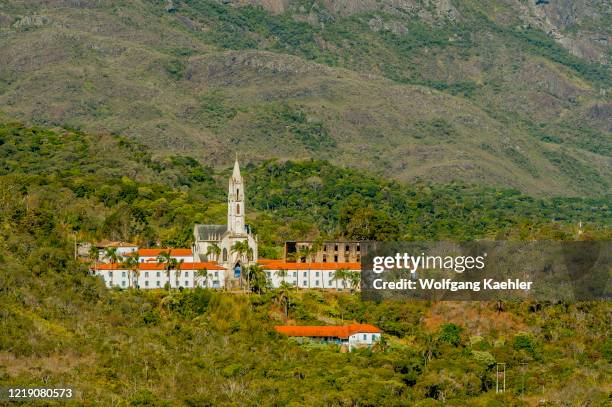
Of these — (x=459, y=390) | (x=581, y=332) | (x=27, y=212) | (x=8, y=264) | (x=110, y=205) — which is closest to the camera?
(x=459, y=390)

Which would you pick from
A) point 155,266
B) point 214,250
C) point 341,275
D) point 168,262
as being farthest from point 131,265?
point 341,275

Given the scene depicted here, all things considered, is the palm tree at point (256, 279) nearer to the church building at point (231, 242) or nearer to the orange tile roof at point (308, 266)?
the church building at point (231, 242)

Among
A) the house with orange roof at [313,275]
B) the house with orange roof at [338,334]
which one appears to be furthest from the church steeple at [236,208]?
the house with orange roof at [338,334]

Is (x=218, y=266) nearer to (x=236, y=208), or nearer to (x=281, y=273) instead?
(x=281, y=273)

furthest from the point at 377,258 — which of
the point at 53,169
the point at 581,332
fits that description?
the point at 53,169

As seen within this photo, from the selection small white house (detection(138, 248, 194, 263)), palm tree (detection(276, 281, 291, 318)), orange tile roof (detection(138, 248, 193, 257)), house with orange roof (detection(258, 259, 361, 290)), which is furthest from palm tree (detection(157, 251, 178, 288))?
palm tree (detection(276, 281, 291, 318))

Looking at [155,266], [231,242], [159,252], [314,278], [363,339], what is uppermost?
[231,242]

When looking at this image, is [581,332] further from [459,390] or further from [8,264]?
[8,264]
